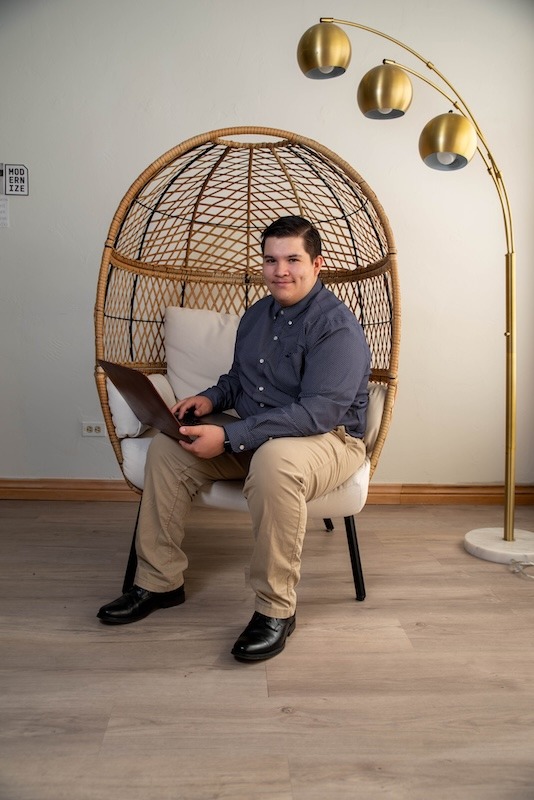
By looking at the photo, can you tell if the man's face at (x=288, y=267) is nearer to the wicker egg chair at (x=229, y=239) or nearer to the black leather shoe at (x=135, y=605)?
the wicker egg chair at (x=229, y=239)

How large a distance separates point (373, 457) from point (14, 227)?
181cm

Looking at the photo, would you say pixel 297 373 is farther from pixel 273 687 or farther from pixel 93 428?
pixel 93 428

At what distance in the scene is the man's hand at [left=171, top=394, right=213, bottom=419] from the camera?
216 centimetres

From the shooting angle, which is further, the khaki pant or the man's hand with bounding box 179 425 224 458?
the man's hand with bounding box 179 425 224 458

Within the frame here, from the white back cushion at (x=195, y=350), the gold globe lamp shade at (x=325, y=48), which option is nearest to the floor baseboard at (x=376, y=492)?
the white back cushion at (x=195, y=350)

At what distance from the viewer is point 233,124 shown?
296 centimetres

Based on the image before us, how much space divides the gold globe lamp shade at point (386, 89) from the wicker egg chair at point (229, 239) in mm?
215

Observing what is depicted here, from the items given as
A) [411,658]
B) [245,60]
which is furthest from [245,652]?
[245,60]

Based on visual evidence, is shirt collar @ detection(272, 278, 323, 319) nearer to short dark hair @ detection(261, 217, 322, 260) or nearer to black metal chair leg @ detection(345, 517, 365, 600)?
short dark hair @ detection(261, 217, 322, 260)

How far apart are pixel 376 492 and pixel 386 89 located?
1646 millimetres

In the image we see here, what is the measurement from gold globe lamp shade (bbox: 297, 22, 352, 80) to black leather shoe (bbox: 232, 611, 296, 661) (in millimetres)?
1530

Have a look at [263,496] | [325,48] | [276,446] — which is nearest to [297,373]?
[276,446]

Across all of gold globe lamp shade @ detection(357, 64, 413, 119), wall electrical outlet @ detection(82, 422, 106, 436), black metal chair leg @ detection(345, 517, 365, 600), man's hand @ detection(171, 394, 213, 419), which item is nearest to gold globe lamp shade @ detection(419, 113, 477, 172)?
gold globe lamp shade @ detection(357, 64, 413, 119)

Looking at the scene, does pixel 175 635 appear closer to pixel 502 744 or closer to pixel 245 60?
pixel 502 744
